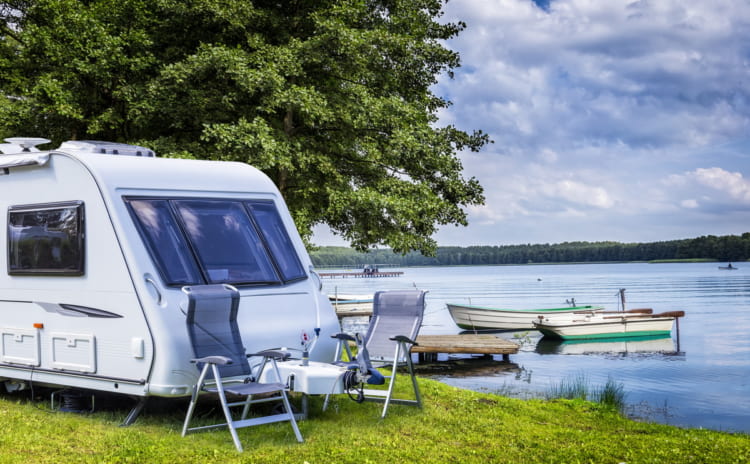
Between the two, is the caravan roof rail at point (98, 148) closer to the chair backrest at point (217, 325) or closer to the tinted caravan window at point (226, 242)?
the tinted caravan window at point (226, 242)

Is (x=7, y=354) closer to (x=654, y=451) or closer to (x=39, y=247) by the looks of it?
(x=39, y=247)

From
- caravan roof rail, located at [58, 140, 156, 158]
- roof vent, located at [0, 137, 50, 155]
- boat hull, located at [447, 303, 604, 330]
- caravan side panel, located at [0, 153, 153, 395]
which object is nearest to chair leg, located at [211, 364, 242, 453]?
caravan side panel, located at [0, 153, 153, 395]

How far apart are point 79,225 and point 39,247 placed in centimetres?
82

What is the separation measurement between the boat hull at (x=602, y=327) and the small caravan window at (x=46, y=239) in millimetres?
22293

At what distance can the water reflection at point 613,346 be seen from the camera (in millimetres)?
26442

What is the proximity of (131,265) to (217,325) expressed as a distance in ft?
3.23

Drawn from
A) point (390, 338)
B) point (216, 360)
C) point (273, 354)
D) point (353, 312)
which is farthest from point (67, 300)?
point (353, 312)

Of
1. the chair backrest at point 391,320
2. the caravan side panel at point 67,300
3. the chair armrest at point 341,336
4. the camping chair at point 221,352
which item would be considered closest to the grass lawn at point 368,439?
the camping chair at point 221,352

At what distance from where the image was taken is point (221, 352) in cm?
712

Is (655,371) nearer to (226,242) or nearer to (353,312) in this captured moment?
(353,312)

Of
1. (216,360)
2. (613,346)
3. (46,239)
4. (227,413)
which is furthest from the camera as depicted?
(613,346)

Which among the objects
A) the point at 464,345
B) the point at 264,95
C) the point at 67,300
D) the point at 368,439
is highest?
the point at 264,95

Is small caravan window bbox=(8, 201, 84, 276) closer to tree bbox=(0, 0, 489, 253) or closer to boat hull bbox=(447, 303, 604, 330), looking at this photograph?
tree bbox=(0, 0, 489, 253)

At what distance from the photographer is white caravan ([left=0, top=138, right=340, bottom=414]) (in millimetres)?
7132
